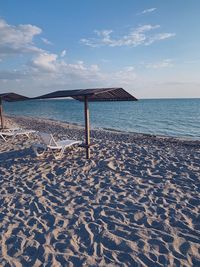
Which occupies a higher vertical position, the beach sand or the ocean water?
the beach sand

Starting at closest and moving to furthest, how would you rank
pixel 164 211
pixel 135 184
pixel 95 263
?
pixel 95 263
pixel 164 211
pixel 135 184

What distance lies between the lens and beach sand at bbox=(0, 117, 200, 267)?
3355 millimetres

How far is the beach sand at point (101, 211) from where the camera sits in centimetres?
336

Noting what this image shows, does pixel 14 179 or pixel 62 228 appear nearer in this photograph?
pixel 62 228

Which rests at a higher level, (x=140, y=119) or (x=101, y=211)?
(x=101, y=211)

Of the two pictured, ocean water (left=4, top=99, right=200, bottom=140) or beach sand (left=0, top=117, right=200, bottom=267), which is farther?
ocean water (left=4, top=99, right=200, bottom=140)

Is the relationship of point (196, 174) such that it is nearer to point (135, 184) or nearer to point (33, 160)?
point (135, 184)

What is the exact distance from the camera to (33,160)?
7496mm

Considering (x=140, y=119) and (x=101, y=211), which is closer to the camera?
(x=101, y=211)

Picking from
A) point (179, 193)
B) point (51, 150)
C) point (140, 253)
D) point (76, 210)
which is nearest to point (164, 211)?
point (179, 193)

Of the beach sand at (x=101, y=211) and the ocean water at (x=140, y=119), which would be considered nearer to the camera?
the beach sand at (x=101, y=211)

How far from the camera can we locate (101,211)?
14.6 feet

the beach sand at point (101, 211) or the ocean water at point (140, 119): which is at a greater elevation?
the beach sand at point (101, 211)

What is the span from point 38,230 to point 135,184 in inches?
95.0
